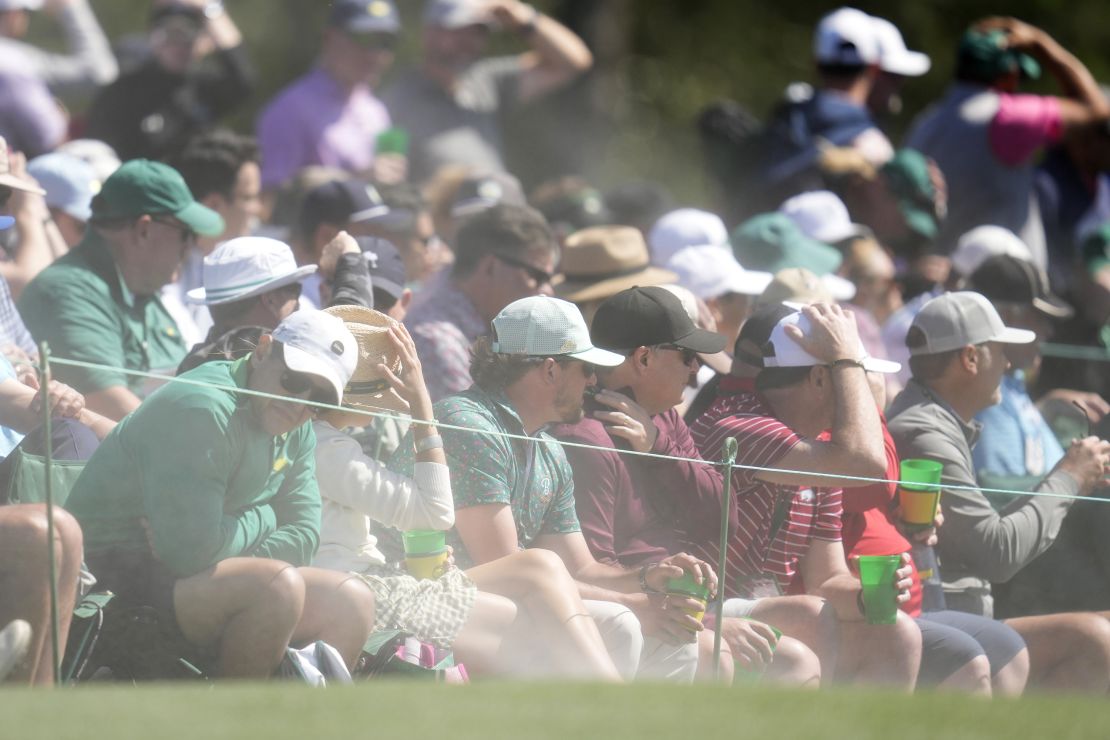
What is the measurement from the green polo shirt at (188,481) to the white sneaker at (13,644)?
0.26m

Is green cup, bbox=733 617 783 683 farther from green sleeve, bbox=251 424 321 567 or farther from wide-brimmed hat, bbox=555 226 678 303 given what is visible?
wide-brimmed hat, bbox=555 226 678 303

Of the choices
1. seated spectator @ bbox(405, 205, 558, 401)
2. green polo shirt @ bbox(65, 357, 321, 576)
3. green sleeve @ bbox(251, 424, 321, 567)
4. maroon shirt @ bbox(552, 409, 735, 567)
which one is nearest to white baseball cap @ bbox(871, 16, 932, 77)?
seated spectator @ bbox(405, 205, 558, 401)

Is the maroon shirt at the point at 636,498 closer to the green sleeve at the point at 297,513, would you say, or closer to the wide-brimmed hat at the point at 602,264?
the green sleeve at the point at 297,513

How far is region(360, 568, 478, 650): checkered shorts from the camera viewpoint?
201 inches

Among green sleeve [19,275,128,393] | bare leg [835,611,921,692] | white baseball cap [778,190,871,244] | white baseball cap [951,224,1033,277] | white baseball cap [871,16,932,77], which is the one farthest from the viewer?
white baseball cap [871,16,932,77]

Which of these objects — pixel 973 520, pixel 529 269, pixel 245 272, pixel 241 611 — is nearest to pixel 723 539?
pixel 973 520

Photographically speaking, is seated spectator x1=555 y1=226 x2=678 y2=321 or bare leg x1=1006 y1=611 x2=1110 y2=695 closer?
bare leg x1=1006 y1=611 x2=1110 y2=695

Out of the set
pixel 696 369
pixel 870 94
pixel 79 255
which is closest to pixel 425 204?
pixel 79 255

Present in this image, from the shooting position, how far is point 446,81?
32.6 ft

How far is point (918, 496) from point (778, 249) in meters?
2.74

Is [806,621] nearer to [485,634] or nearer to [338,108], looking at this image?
[485,634]

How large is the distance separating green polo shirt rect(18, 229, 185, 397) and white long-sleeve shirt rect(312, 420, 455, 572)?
974 mm

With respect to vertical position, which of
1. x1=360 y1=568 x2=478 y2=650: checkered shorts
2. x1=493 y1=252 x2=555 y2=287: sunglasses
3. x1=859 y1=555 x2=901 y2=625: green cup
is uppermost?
x1=493 y1=252 x2=555 y2=287: sunglasses

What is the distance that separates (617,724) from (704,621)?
1.14m
